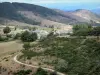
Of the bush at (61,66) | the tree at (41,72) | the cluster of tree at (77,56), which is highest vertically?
the cluster of tree at (77,56)

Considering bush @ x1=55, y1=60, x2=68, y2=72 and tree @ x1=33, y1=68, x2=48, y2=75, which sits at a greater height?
bush @ x1=55, y1=60, x2=68, y2=72

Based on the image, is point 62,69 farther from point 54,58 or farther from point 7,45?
point 7,45

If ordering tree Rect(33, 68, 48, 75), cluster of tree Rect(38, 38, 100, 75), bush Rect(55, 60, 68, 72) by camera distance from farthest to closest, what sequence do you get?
bush Rect(55, 60, 68, 72)
tree Rect(33, 68, 48, 75)
cluster of tree Rect(38, 38, 100, 75)

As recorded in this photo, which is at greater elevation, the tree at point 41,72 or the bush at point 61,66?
the bush at point 61,66

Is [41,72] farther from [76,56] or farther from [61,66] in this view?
[76,56]

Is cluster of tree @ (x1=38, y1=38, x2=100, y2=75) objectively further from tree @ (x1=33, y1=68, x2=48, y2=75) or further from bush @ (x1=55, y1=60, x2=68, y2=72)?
tree @ (x1=33, y1=68, x2=48, y2=75)

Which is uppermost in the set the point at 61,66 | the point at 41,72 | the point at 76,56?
the point at 76,56

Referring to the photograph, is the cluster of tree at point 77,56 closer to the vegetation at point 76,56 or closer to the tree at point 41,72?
the vegetation at point 76,56

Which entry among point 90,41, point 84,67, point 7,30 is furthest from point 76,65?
point 7,30

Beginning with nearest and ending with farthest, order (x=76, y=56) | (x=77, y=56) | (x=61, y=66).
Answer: (x=61, y=66) → (x=77, y=56) → (x=76, y=56)

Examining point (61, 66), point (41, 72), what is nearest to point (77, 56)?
point (61, 66)

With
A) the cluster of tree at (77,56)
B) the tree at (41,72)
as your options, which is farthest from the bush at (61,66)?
the tree at (41,72)

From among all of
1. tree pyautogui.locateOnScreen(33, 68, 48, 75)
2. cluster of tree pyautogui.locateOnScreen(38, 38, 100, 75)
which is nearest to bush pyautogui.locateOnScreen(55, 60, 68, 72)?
cluster of tree pyautogui.locateOnScreen(38, 38, 100, 75)
